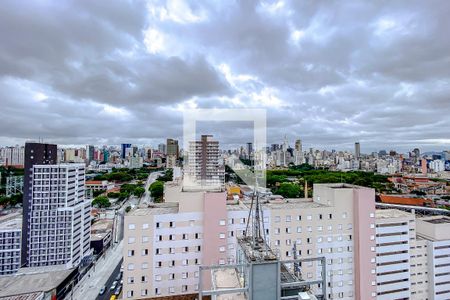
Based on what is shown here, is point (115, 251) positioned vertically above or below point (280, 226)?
below

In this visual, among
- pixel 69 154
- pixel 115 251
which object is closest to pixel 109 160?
pixel 69 154

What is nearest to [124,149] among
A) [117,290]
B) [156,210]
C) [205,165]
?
[205,165]

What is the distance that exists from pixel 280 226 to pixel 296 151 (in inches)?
1263

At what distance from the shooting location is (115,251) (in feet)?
36.3

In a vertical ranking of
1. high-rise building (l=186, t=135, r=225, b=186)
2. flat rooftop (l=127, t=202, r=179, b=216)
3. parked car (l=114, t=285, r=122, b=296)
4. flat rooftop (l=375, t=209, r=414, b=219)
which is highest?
high-rise building (l=186, t=135, r=225, b=186)

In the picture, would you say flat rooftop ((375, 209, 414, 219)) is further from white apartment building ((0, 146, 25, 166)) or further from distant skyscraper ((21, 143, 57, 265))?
white apartment building ((0, 146, 25, 166))

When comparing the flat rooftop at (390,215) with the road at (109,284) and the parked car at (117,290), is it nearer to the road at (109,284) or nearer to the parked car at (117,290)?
the parked car at (117,290)

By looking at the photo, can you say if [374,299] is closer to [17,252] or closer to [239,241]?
[239,241]

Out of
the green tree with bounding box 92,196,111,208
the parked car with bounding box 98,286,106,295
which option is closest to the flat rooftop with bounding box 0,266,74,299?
the parked car with bounding box 98,286,106,295

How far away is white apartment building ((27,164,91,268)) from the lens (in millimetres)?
9023

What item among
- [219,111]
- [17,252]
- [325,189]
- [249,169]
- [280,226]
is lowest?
[17,252]

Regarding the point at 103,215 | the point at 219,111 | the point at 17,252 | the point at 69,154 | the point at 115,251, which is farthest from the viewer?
the point at 69,154

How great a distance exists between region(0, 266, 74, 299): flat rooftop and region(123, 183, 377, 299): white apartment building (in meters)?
3.53

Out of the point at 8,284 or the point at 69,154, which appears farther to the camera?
the point at 69,154
